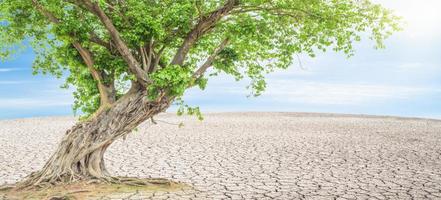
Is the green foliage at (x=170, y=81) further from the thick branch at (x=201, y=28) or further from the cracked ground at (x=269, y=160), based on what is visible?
the cracked ground at (x=269, y=160)

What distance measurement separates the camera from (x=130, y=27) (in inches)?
297

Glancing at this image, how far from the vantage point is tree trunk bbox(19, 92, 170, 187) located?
7828 millimetres

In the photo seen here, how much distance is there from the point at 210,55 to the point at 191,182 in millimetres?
2403

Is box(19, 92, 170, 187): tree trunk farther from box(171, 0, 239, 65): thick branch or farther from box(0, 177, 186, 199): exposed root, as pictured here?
box(171, 0, 239, 65): thick branch

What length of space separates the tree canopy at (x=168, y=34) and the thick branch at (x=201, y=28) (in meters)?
0.01

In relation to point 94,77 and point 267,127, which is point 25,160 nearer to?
point 94,77

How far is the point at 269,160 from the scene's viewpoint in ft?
39.3

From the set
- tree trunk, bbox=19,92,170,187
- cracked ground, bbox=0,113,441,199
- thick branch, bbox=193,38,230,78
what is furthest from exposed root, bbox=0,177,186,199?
thick branch, bbox=193,38,230,78

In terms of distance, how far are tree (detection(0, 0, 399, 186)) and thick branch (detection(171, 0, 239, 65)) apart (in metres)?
0.02

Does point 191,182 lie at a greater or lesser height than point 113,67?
lesser

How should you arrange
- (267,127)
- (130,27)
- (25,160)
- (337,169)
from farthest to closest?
(267,127) < (25,160) < (337,169) < (130,27)

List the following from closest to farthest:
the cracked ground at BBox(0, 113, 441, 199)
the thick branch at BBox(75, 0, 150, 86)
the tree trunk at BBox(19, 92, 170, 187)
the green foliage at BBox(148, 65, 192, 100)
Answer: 1. the thick branch at BBox(75, 0, 150, 86)
2. the green foliage at BBox(148, 65, 192, 100)
3. the tree trunk at BBox(19, 92, 170, 187)
4. the cracked ground at BBox(0, 113, 441, 199)

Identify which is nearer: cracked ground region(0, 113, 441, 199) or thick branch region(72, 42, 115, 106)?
thick branch region(72, 42, 115, 106)

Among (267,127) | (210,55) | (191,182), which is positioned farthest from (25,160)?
(267,127)
